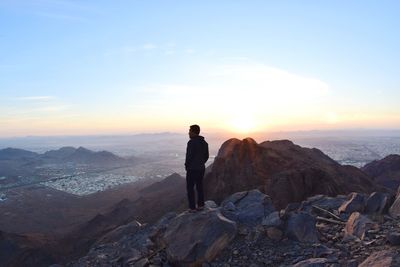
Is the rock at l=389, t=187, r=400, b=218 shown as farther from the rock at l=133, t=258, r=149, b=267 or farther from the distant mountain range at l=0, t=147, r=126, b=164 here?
the distant mountain range at l=0, t=147, r=126, b=164

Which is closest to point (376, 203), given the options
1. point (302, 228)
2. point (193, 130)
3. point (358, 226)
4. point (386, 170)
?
point (358, 226)

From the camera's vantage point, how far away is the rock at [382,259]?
7.57 m

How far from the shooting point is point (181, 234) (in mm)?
11227

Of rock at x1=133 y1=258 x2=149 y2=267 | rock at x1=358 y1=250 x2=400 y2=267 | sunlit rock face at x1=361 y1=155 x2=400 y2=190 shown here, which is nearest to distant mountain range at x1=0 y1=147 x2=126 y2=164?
sunlit rock face at x1=361 y1=155 x2=400 y2=190

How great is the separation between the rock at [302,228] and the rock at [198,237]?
148cm

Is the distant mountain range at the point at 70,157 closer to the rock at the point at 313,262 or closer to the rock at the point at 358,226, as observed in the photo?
the rock at the point at 358,226

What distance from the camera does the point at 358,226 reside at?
10.1 meters

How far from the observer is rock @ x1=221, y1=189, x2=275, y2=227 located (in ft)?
40.2

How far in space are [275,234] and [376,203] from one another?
3582 mm

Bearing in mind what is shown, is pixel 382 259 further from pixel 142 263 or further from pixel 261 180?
pixel 261 180

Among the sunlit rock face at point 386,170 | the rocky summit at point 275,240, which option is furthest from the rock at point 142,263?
the sunlit rock face at point 386,170

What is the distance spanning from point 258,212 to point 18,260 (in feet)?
112

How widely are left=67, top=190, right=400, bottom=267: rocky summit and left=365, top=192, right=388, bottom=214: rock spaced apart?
69mm

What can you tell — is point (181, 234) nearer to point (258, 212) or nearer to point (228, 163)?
point (258, 212)
